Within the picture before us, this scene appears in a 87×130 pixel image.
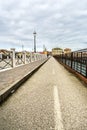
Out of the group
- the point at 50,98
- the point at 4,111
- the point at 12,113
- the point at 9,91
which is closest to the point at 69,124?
the point at 12,113

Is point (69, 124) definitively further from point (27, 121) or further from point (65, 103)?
point (65, 103)

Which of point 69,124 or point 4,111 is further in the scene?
point 4,111

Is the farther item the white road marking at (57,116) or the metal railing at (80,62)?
the metal railing at (80,62)

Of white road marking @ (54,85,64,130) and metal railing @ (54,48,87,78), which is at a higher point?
metal railing @ (54,48,87,78)

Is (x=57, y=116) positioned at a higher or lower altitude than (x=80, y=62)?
lower

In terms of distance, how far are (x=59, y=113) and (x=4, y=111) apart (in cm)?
151

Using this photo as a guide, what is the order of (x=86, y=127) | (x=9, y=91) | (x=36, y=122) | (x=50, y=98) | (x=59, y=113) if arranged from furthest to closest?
1. (x=9, y=91)
2. (x=50, y=98)
3. (x=59, y=113)
4. (x=36, y=122)
5. (x=86, y=127)

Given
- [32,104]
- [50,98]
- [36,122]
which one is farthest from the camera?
[50,98]

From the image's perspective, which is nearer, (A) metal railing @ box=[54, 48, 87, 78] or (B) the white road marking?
(B) the white road marking

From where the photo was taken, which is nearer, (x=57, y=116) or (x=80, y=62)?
(x=57, y=116)

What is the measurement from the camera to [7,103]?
5.95 meters

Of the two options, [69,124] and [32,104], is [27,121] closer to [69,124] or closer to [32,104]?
[69,124]

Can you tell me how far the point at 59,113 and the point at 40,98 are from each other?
1.87 meters

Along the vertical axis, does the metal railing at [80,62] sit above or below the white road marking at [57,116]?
above
